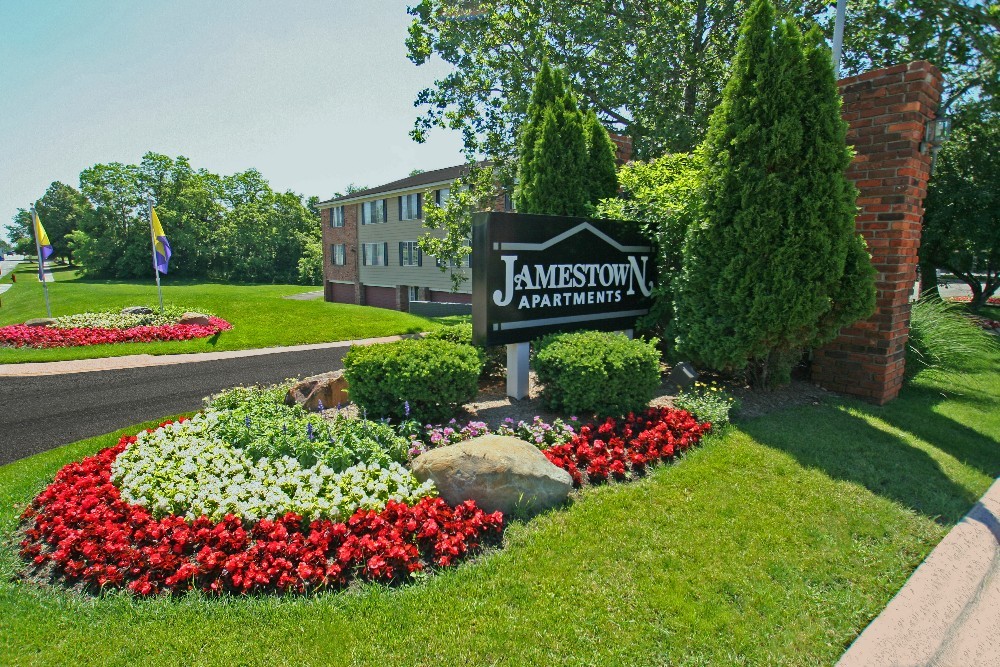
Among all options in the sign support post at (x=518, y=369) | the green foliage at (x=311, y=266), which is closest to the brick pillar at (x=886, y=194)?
the sign support post at (x=518, y=369)

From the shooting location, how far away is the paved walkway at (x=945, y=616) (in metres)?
2.59

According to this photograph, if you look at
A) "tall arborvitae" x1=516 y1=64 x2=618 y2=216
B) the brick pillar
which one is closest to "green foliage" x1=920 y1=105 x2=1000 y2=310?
the brick pillar

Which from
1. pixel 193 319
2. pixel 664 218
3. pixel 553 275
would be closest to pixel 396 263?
pixel 193 319

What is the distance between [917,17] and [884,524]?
615 inches

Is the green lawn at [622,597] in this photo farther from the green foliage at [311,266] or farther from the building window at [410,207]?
the green foliage at [311,266]

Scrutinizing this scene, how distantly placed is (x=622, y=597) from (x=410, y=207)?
25.4m

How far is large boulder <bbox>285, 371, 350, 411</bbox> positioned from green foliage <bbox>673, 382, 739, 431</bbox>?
11.6ft

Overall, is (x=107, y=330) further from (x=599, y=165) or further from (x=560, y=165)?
(x=599, y=165)

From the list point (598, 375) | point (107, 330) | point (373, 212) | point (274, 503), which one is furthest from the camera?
point (373, 212)

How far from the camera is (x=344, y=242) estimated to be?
3222cm

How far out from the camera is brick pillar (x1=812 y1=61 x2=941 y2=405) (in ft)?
19.6

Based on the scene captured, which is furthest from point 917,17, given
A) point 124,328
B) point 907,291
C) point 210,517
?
point 124,328

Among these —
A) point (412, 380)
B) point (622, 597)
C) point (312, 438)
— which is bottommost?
point (622, 597)

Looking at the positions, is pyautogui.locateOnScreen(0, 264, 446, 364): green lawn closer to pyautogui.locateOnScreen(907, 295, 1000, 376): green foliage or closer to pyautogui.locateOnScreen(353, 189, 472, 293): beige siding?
pyautogui.locateOnScreen(353, 189, 472, 293): beige siding
